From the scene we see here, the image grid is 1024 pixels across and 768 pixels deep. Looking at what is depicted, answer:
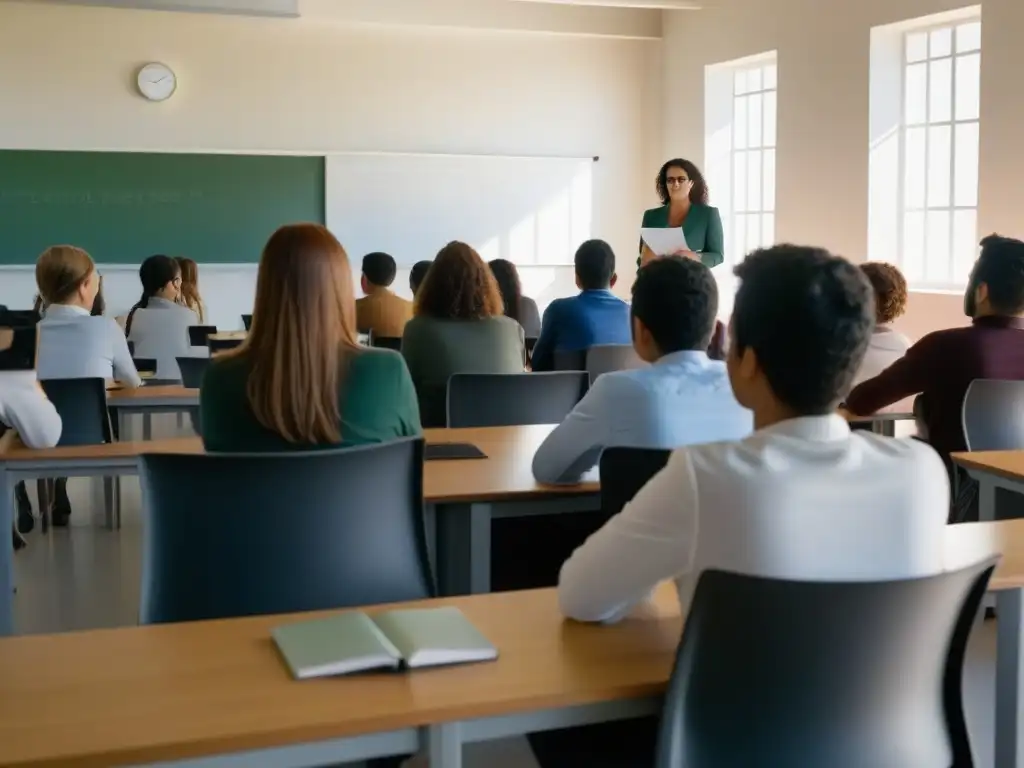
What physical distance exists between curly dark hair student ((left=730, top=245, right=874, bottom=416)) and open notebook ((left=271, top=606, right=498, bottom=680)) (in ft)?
1.69

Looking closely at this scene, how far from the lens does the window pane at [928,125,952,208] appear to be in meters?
7.39

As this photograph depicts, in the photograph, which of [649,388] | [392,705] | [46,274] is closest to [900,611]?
[392,705]

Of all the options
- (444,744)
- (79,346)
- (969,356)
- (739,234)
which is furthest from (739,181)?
(444,744)

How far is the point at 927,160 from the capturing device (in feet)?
24.7

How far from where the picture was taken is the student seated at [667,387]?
8.39 feet

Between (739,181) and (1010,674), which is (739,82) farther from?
(1010,674)

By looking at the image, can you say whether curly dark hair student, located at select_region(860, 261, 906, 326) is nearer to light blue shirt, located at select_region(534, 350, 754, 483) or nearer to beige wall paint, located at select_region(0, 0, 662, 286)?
light blue shirt, located at select_region(534, 350, 754, 483)

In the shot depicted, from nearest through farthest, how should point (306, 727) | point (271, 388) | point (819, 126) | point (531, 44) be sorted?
1. point (306, 727)
2. point (271, 388)
3. point (819, 126)
4. point (531, 44)

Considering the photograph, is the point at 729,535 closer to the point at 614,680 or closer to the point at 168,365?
the point at 614,680

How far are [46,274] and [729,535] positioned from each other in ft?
13.0

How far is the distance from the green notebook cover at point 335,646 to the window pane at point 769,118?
799cm

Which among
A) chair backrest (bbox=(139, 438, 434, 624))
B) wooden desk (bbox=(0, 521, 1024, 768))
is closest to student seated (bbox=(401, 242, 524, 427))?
chair backrest (bbox=(139, 438, 434, 624))

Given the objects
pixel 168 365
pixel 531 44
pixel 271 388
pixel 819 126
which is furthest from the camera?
pixel 531 44

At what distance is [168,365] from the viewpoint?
6289 millimetres
